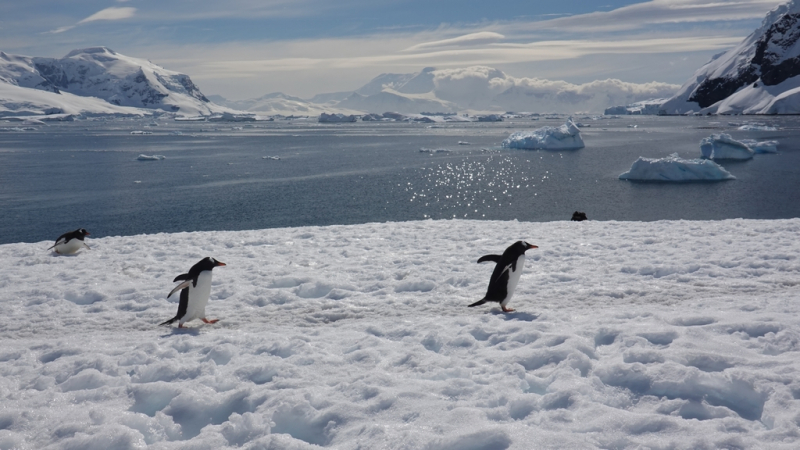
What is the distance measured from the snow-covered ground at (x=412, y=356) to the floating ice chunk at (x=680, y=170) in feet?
107

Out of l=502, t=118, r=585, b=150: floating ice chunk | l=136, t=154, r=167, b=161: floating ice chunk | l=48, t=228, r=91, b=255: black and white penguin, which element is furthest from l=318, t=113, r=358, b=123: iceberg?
l=48, t=228, r=91, b=255: black and white penguin

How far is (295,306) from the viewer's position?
27.8ft

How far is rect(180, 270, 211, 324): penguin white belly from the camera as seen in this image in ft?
24.3

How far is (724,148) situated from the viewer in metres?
52.8

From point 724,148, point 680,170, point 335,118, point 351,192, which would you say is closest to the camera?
point 351,192

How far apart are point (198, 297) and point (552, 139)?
68.5 metres

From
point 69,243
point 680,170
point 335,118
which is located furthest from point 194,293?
point 335,118

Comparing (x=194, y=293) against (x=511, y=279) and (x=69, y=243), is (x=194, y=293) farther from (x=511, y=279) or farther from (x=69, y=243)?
(x=69, y=243)

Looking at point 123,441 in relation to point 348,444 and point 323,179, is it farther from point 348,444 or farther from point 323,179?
point 323,179

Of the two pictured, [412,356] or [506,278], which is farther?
[506,278]

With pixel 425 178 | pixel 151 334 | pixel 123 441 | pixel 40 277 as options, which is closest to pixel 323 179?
pixel 425 178

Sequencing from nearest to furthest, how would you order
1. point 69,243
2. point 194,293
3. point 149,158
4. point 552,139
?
point 194,293 → point 69,243 → point 149,158 → point 552,139

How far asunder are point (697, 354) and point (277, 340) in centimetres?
472

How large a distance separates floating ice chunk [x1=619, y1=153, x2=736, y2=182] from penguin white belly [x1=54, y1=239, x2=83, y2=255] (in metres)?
38.4
